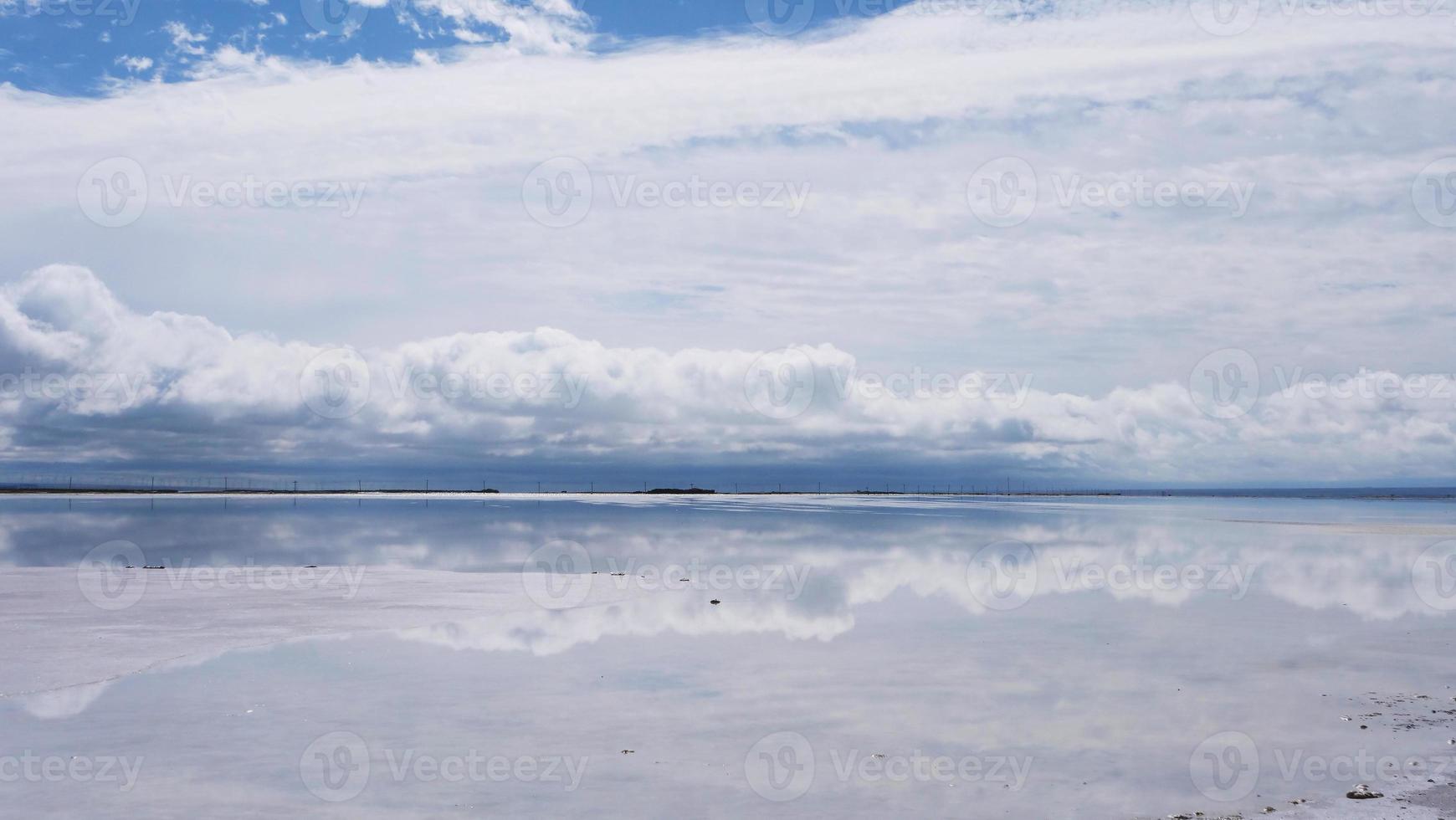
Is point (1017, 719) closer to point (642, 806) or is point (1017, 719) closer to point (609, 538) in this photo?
point (642, 806)

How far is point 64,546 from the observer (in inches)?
2185

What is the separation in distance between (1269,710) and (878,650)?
8007 millimetres

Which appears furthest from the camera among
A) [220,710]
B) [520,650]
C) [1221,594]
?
[1221,594]

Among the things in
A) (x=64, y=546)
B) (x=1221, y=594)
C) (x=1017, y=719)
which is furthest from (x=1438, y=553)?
(x=64, y=546)
